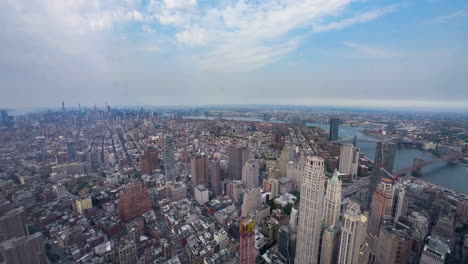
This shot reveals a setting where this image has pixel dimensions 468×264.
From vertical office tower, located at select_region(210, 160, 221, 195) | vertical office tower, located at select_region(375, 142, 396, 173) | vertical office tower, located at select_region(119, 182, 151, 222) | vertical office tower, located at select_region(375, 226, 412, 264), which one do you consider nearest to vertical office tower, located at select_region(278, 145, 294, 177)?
vertical office tower, located at select_region(210, 160, 221, 195)

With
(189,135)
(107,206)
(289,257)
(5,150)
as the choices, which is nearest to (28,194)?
(5,150)

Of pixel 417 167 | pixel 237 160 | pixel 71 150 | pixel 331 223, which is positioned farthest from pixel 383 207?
pixel 71 150

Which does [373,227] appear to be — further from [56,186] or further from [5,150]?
[5,150]

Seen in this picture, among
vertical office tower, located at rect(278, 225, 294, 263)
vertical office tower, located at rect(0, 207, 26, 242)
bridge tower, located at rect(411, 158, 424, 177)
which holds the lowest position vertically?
vertical office tower, located at rect(278, 225, 294, 263)

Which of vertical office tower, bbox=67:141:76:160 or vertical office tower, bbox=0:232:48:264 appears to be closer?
vertical office tower, bbox=0:232:48:264

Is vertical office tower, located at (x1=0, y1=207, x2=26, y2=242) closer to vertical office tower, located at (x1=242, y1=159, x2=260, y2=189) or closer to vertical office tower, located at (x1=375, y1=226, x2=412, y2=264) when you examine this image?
vertical office tower, located at (x1=242, y1=159, x2=260, y2=189)

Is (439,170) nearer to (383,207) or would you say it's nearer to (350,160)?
(350,160)

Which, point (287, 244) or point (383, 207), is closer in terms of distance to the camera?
point (287, 244)
